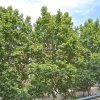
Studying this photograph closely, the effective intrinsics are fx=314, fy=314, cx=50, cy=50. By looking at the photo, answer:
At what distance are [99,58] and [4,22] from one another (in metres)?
12.6

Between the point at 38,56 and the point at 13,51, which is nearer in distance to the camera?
the point at 13,51

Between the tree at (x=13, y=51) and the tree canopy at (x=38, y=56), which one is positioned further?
the tree canopy at (x=38, y=56)

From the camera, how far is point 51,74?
28.6 meters

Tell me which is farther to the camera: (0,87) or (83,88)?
(83,88)

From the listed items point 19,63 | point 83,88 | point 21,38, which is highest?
point 21,38

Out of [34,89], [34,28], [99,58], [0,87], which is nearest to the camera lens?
[0,87]

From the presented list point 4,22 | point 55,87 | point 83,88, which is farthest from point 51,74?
point 83,88

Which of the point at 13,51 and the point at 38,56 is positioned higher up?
the point at 13,51

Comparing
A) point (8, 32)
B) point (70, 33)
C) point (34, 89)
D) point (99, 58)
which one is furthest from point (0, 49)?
point (99, 58)

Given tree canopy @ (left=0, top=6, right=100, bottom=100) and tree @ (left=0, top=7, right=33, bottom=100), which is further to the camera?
tree canopy @ (left=0, top=6, right=100, bottom=100)

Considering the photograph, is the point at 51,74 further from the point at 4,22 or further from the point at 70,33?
the point at 4,22

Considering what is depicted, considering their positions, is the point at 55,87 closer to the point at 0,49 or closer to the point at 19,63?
the point at 19,63

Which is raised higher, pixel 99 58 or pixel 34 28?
pixel 34 28

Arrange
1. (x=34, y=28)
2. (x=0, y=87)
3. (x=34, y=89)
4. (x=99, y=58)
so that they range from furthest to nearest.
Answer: (x=99, y=58) < (x=34, y=28) < (x=34, y=89) < (x=0, y=87)
